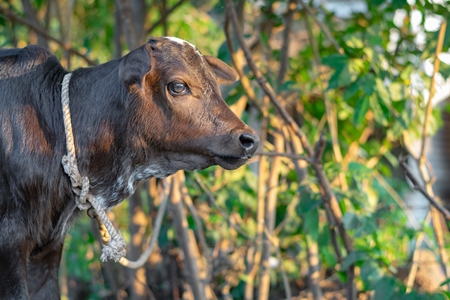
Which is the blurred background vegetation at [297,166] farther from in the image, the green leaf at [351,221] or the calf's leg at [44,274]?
the calf's leg at [44,274]

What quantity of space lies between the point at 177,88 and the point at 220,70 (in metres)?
0.33

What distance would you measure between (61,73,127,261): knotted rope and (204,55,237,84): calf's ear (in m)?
0.48

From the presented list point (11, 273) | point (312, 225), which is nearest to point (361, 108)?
point (312, 225)

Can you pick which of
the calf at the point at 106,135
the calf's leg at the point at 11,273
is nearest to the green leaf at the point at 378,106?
the calf at the point at 106,135

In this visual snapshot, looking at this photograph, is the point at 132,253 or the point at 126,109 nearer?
the point at 126,109

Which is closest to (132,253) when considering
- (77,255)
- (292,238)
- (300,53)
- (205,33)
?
(77,255)

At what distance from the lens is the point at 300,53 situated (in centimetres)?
423

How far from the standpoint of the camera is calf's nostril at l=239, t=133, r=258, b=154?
1.85 meters

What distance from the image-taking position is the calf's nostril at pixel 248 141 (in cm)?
185

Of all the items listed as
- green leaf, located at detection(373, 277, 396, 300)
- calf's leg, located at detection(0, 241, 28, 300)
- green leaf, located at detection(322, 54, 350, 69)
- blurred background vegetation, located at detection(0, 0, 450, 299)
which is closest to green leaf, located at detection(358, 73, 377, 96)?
blurred background vegetation, located at detection(0, 0, 450, 299)

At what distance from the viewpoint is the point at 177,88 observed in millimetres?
1909

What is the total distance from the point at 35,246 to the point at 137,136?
0.49 meters

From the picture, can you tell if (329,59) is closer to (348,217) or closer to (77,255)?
(348,217)

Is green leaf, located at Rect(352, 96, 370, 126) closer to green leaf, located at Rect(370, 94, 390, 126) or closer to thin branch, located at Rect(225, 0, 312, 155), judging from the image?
green leaf, located at Rect(370, 94, 390, 126)
